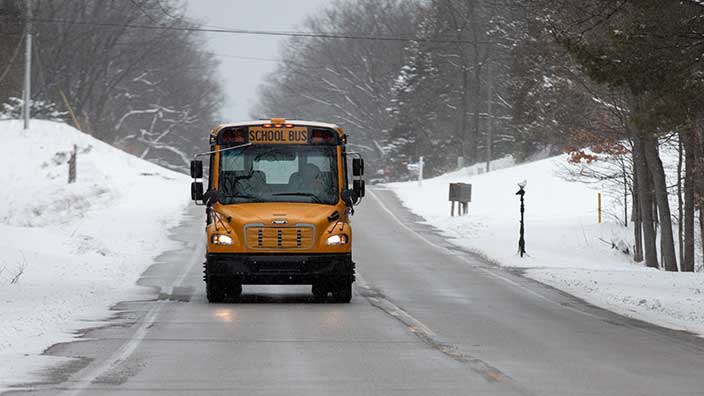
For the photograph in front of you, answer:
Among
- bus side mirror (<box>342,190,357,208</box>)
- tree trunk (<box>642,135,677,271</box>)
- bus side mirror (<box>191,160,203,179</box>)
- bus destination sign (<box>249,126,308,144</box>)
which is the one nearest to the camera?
bus side mirror (<box>191,160,203,179</box>)

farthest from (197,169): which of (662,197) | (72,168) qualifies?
(72,168)

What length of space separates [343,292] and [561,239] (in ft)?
71.9

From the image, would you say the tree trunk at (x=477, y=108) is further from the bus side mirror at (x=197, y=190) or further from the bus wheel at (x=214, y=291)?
the bus side mirror at (x=197, y=190)

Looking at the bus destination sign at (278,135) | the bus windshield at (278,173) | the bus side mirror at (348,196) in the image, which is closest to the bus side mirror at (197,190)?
the bus windshield at (278,173)

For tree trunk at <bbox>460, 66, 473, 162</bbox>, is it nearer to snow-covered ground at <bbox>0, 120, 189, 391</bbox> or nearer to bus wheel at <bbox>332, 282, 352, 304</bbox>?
snow-covered ground at <bbox>0, 120, 189, 391</bbox>

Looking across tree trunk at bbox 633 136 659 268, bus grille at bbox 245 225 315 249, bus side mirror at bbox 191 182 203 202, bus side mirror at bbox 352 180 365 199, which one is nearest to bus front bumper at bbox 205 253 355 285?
bus grille at bbox 245 225 315 249

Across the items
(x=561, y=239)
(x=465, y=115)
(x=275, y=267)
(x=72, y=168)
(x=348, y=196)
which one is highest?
(x=465, y=115)

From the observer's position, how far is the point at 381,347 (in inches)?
586

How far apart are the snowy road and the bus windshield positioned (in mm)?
1717

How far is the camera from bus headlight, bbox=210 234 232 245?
20016 mm

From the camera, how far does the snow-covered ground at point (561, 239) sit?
23258mm

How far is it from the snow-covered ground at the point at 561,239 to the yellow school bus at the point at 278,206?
474 cm

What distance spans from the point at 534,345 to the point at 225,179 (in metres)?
6.88

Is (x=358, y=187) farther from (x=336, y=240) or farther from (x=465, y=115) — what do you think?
(x=465, y=115)
